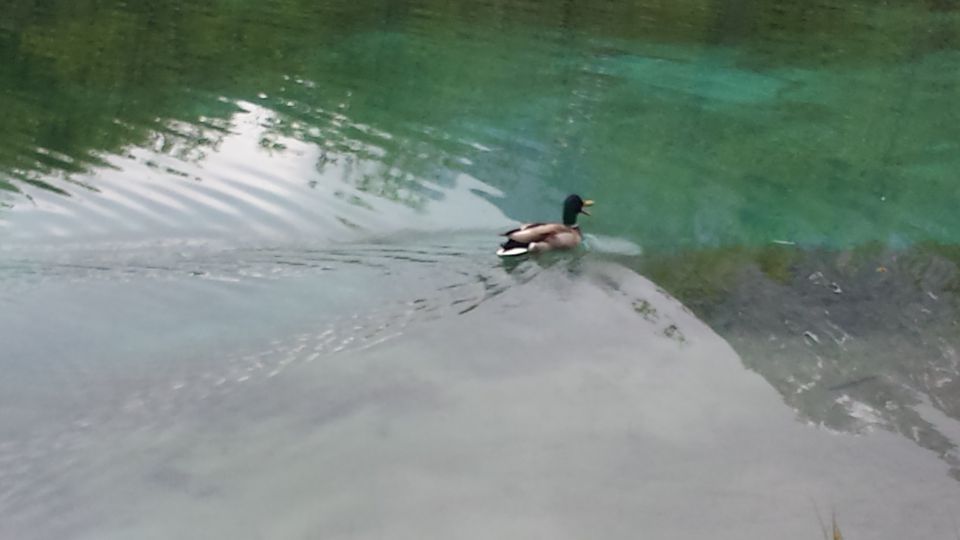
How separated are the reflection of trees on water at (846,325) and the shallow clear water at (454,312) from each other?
0.12 feet

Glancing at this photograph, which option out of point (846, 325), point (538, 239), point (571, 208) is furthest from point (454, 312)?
point (846, 325)

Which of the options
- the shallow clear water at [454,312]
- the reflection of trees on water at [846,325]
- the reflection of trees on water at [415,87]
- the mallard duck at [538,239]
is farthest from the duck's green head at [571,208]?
the reflection of trees on water at [415,87]

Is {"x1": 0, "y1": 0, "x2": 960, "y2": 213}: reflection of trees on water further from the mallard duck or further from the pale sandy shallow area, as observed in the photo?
the pale sandy shallow area

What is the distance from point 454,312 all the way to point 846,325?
3.40 metres

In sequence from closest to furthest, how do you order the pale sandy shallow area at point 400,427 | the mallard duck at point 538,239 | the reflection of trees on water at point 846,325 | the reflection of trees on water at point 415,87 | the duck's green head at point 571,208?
the pale sandy shallow area at point 400,427 → the reflection of trees on water at point 846,325 → the mallard duck at point 538,239 → the duck's green head at point 571,208 → the reflection of trees on water at point 415,87

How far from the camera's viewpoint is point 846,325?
8555mm

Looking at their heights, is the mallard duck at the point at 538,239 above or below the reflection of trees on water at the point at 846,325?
above

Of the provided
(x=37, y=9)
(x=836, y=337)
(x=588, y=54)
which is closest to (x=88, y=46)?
(x=37, y=9)

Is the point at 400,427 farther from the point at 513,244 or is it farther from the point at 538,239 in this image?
the point at 538,239

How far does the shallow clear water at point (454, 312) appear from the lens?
19.8 feet

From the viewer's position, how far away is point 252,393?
6.74 m

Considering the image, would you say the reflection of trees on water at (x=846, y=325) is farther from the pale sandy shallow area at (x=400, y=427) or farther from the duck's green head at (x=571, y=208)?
the duck's green head at (x=571, y=208)

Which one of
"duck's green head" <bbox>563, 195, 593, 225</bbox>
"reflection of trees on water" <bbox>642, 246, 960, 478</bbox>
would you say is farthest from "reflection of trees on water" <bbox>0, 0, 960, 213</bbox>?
"reflection of trees on water" <bbox>642, 246, 960, 478</bbox>

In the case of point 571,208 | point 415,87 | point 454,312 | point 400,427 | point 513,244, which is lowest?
point 400,427
